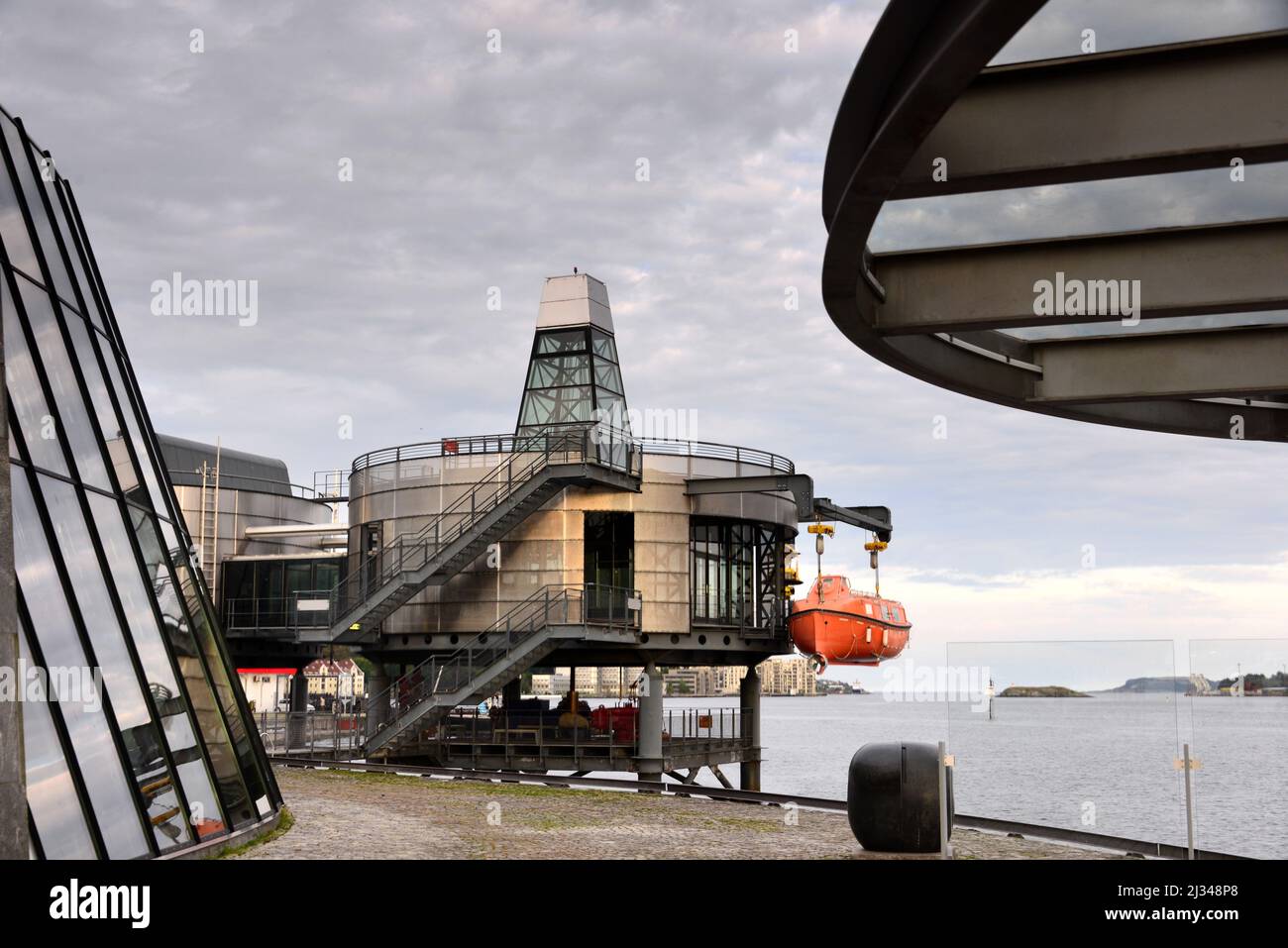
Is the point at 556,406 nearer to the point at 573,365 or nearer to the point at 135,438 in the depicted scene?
the point at 573,365

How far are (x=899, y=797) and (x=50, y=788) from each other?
1075 centimetres

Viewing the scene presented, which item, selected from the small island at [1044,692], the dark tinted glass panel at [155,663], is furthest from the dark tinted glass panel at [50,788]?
the small island at [1044,692]

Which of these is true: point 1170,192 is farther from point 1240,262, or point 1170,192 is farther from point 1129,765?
point 1129,765

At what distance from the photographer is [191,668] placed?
678 inches

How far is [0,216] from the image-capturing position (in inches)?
590

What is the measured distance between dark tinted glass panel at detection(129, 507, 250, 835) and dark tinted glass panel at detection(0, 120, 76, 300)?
10.2 ft

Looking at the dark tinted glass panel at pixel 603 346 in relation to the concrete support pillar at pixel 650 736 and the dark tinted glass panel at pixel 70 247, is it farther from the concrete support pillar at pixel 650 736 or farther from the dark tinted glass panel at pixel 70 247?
the dark tinted glass panel at pixel 70 247

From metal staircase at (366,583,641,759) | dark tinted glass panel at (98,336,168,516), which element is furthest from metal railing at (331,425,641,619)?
dark tinted glass panel at (98,336,168,516)

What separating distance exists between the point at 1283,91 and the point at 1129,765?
664 centimetres

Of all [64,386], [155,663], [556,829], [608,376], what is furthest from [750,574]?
[64,386]

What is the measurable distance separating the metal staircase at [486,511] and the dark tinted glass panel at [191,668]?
20.2 m

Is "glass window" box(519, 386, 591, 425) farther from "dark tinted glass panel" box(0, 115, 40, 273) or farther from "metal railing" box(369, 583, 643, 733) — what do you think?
"dark tinted glass panel" box(0, 115, 40, 273)

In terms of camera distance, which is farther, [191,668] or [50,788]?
[191,668]
